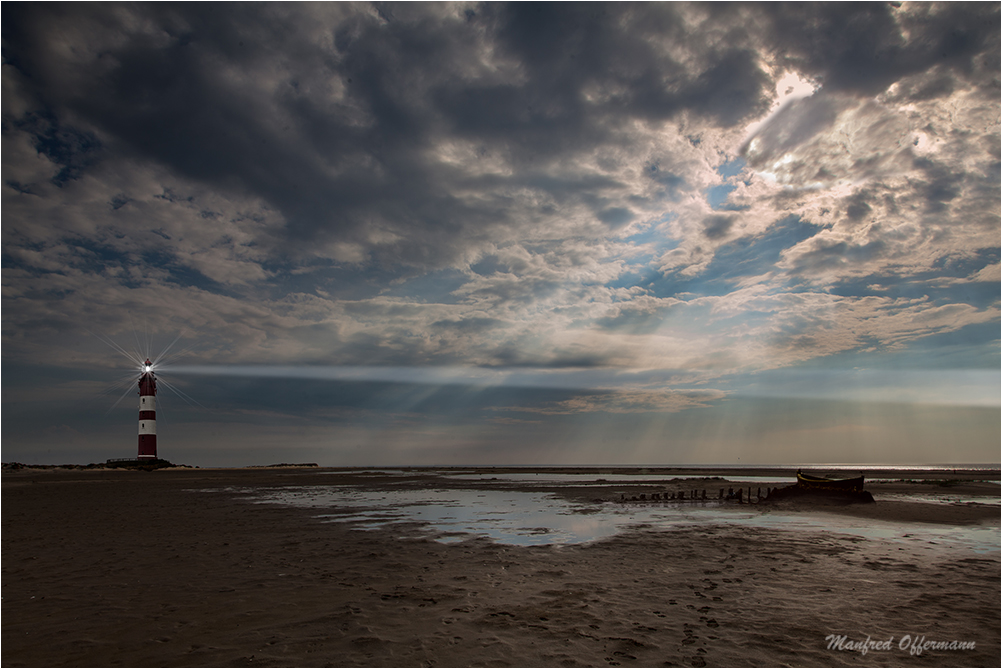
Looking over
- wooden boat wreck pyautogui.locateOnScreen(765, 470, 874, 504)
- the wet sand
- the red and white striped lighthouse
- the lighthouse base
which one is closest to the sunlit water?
the wet sand

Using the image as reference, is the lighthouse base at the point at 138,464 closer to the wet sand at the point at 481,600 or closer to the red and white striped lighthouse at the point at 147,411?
the red and white striped lighthouse at the point at 147,411

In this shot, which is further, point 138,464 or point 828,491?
point 138,464

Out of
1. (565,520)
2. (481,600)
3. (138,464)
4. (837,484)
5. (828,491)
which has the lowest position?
(138,464)

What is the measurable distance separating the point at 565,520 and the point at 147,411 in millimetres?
90967

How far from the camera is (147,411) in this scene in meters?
89.4

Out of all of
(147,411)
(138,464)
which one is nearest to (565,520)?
(147,411)

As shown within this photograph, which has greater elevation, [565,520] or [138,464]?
[565,520]

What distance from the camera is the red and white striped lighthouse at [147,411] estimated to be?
8931 centimetres

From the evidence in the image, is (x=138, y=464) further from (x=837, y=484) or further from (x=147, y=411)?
(x=837, y=484)

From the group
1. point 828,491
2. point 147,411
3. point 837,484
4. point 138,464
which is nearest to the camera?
point 828,491

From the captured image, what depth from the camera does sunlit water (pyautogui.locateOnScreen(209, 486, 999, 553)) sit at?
863 inches

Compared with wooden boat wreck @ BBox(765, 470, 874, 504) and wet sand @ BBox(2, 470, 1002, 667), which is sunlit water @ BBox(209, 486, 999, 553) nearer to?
wet sand @ BBox(2, 470, 1002, 667)

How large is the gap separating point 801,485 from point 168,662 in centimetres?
4692

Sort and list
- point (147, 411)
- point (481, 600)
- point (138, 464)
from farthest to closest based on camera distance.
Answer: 1. point (138, 464)
2. point (147, 411)
3. point (481, 600)
